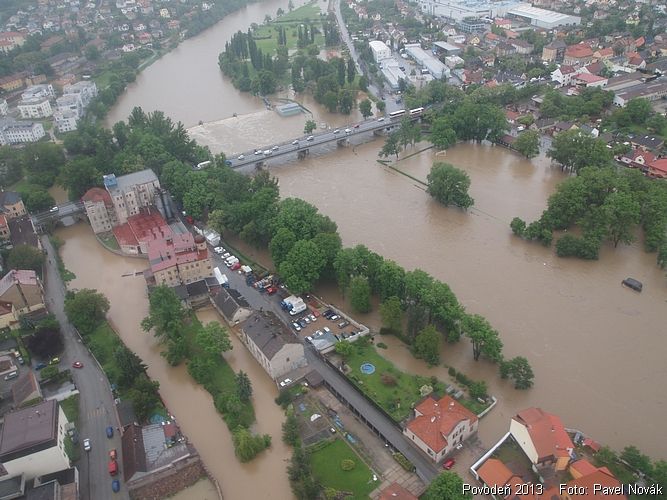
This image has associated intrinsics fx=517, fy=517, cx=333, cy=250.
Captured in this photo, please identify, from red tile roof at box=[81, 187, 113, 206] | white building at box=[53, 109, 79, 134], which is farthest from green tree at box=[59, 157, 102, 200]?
white building at box=[53, 109, 79, 134]

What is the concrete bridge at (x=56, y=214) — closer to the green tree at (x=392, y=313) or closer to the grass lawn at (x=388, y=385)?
the green tree at (x=392, y=313)

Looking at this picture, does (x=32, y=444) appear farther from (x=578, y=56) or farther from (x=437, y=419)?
(x=578, y=56)

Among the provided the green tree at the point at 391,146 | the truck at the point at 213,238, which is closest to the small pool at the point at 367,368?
the truck at the point at 213,238

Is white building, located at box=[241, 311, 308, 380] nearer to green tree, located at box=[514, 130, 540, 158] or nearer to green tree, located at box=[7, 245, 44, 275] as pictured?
green tree, located at box=[7, 245, 44, 275]

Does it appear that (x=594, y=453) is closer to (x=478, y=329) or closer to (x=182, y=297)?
(x=478, y=329)

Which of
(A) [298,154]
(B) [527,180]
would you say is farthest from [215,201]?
(B) [527,180]
